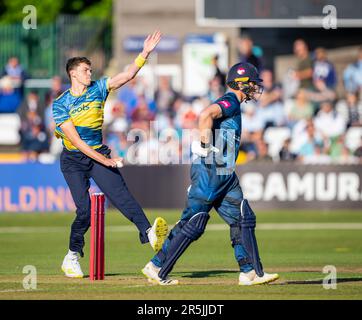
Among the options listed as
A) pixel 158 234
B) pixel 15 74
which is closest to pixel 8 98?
pixel 15 74

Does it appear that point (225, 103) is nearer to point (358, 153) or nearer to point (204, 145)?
point (204, 145)

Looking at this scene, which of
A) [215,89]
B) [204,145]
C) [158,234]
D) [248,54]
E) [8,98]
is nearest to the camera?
[204,145]

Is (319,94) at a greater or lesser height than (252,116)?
greater

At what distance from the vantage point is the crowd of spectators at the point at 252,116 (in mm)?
22719

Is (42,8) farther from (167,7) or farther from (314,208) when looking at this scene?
(314,208)

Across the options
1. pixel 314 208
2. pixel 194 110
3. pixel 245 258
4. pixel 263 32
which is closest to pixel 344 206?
pixel 314 208

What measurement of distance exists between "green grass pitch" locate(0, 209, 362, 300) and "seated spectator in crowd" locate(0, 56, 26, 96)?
5486mm

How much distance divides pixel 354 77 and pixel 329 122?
7.82 ft

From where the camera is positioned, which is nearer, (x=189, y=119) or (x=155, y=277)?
(x=155, y=277)

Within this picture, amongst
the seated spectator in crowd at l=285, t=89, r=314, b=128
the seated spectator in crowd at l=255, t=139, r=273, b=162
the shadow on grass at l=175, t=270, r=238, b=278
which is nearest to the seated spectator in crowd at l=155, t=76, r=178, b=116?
the seated spectator in crowd at l=255, t=139, r=273, b=162

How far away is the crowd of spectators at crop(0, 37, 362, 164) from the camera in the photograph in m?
22.7

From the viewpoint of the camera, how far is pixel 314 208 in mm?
22219

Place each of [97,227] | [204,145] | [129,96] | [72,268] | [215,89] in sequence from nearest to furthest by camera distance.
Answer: [204,145], [97,227], [72,268], [215,89], [129,96]

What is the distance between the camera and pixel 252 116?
23.5m
